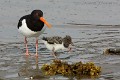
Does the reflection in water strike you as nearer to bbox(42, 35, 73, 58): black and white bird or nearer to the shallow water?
the shallow water

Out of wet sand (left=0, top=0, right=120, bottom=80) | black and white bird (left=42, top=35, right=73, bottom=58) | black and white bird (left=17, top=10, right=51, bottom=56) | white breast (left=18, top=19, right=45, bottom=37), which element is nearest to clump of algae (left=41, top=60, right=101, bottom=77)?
wet sand (left=0, top=0, right=120, bottom=80)

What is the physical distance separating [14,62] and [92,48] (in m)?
2.23

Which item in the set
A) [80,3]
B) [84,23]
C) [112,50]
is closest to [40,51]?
[112,50]

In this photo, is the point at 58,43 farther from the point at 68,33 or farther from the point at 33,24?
the point at 68,33

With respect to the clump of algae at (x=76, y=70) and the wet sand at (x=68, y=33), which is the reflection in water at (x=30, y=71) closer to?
the wet sand at (x=68, y=33)

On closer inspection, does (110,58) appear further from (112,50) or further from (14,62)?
(14,62)

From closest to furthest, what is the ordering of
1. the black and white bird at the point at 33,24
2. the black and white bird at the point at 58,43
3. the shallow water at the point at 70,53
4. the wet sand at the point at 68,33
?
the shallow water at the point at 70,53
the wet sand at the point at 68,33
the black and white bird at the point at 58,43
the black and white bird at the point at 33,24

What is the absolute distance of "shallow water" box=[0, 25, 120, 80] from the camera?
7.96m

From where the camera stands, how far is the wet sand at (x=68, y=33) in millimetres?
8359

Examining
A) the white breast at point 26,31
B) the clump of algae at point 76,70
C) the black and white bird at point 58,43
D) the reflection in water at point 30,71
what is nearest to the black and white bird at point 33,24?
the white breast at point 26,31

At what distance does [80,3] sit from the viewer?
1605 centimetres

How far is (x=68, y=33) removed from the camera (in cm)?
1187

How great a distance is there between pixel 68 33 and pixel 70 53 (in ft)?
7.62

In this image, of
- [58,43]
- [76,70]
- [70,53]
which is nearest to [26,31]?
[58,43]
